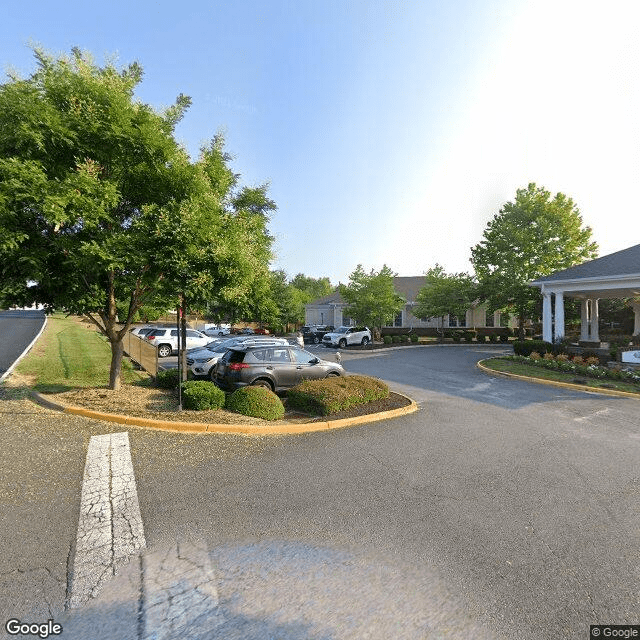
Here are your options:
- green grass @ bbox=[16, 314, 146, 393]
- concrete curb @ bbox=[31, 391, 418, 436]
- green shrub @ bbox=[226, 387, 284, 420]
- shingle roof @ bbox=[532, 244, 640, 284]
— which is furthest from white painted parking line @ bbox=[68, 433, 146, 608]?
shingle roof @ bbox=[532, 244, 640, 284]

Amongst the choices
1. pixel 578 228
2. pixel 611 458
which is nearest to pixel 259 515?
pixel 611 458

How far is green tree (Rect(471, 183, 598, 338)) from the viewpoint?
1195 inches

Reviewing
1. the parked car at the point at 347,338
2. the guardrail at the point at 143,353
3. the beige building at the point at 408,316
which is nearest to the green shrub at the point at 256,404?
the guardrail at the point at 143,353

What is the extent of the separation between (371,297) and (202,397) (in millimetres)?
25250

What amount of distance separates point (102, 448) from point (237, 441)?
2176 mm

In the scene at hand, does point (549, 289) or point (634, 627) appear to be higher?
point (549, 289)

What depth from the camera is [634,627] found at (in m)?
2.86

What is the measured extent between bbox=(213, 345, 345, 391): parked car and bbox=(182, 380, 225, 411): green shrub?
4.85ft

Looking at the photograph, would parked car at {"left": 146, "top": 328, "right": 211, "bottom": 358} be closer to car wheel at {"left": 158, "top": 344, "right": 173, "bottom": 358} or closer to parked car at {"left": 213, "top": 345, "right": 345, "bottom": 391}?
car wheel at {"left": 158, "top": 344, "right": 173, "bottom": 358}

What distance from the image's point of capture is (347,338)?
31.7 meters

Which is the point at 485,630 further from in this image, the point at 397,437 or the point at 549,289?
the point at 549,289

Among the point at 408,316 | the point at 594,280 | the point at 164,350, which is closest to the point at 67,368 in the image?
the point at 164,350

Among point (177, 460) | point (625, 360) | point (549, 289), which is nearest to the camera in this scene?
point (177, 460)

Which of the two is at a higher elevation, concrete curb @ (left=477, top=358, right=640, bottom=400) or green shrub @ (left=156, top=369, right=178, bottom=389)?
green shrub @ (left=156, top=369, right=178, bottom=389)
